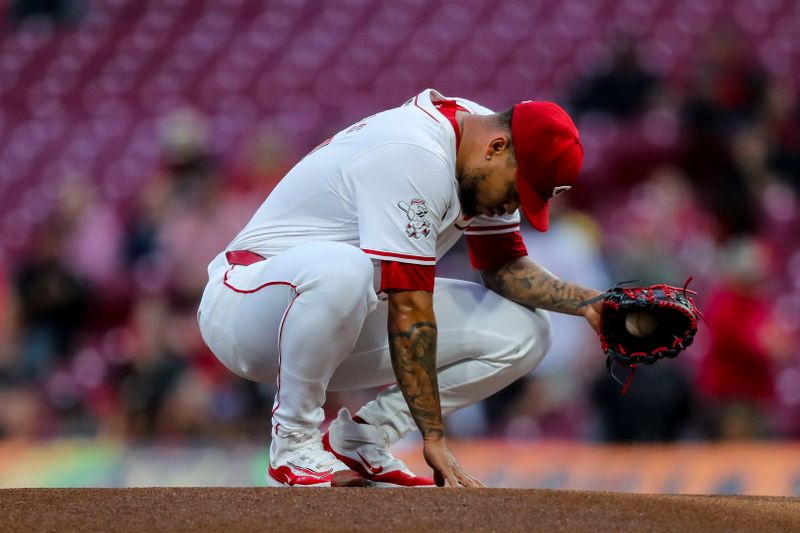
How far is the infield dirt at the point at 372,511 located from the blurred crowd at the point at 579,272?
2559 mm

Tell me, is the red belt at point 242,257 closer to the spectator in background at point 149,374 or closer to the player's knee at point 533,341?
the player's knee at point 533,341

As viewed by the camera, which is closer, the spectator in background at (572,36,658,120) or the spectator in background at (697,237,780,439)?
the spectator in background at (697,237,780,439)

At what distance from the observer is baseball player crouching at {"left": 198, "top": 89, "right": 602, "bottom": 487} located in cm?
296

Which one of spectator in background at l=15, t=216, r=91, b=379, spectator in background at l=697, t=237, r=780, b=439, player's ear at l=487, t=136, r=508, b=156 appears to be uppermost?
player's ear at l=487, t=136, r=508, b=156

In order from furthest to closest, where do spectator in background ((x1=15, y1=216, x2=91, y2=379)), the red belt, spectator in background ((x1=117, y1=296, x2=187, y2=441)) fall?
1. spectator in background ((x1=15, y1=216, x2=91, y2=379))
2. spectator in background ((x1=117, y1=296, x2=187, y2=441))
3. the red belt

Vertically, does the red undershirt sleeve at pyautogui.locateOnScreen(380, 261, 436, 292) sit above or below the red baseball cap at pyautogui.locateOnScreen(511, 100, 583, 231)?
below

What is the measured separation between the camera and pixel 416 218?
2941 mm

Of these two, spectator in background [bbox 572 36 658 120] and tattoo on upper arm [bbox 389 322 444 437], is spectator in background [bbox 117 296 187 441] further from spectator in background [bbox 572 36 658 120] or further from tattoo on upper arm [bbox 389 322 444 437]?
tattoo on upper arm [bbox 389 322 444 437]

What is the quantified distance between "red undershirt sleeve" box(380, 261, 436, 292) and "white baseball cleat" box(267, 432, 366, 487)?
50 cm

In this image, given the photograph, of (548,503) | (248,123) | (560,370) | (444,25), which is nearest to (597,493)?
(548,503)

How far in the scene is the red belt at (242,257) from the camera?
10.8ft

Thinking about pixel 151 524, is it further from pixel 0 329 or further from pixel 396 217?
pixel 0 329

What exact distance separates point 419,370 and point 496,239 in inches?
26.0

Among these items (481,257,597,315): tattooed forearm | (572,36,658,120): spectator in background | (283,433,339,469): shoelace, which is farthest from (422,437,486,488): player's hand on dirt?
(572,36,658,120): spectator in background
